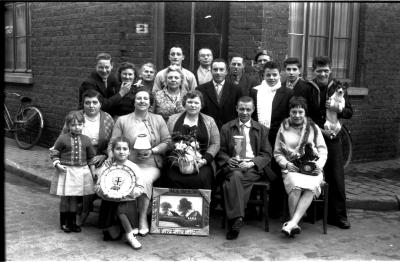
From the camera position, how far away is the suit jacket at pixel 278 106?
5477 mm

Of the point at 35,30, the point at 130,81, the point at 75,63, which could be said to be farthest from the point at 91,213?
the point at 35,30

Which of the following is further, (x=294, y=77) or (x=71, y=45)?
(x=71, y=45)

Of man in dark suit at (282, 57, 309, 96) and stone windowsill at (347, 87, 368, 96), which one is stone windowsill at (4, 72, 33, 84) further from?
stone windowsill at (347, 87, 368, 96)

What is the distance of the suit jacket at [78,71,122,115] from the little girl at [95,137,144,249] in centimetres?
83

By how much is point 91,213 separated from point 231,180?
5.94ft

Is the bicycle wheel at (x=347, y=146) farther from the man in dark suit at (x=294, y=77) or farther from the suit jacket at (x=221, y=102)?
the suit jacket at (x=221, y=102)

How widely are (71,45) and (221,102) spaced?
4.12 meters

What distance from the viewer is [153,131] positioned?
5.29 meters

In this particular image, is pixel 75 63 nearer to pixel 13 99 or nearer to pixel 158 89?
pixel 13 99

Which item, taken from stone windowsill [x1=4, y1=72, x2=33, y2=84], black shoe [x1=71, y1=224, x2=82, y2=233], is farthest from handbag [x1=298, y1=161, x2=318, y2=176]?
stone windowsill [x1=4, y1=72, x2=33, y2=84]

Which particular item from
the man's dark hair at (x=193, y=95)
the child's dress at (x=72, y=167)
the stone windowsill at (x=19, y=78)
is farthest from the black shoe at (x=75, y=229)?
the stone windowsill at (x=19, y=78)

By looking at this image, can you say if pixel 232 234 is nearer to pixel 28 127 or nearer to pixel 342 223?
pixel 342 223

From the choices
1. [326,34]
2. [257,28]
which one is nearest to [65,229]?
[257,28]

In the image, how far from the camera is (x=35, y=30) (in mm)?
9367
